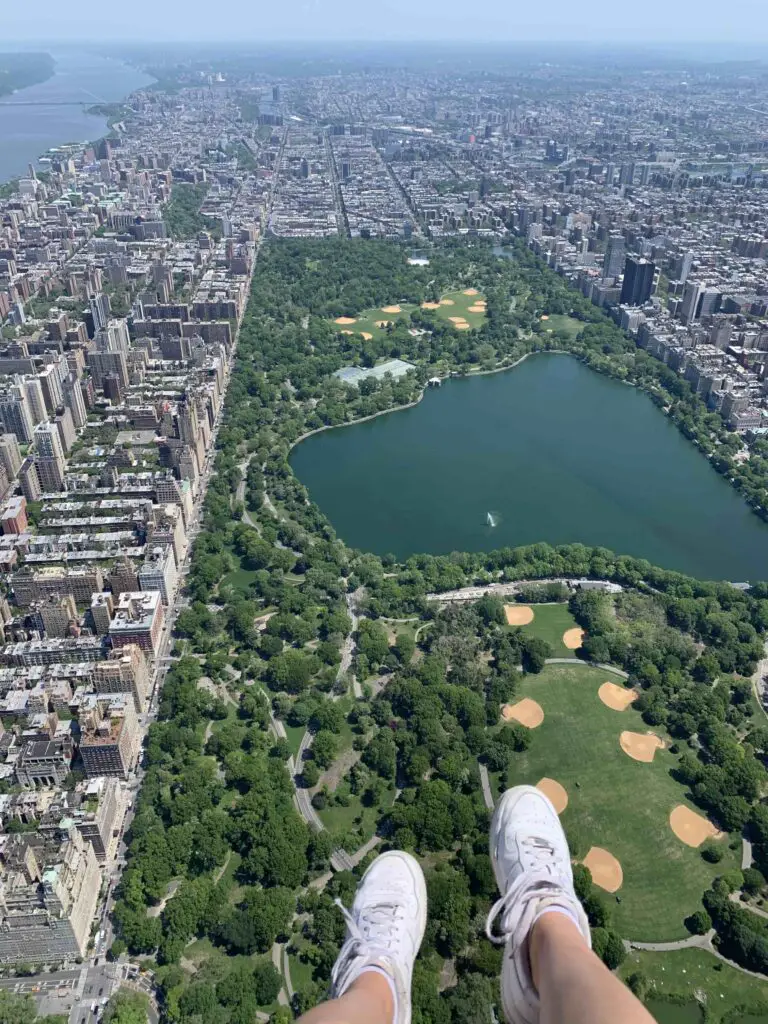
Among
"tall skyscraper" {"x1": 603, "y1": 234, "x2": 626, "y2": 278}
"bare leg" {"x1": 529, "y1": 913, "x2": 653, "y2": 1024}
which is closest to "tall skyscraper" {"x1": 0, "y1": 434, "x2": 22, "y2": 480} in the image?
"bare leg" {"x1": 529, "y1": 913, "x2": 653, "y2": 1024}

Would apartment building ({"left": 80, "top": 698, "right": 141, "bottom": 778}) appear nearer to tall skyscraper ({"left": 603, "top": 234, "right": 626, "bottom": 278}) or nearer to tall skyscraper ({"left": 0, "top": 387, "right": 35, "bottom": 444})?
tall skyscraper ({"left": 0, "top": 387, "right": 35, "bottom": 444})

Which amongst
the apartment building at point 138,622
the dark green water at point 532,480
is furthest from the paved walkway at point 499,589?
the apartment building at point 138,622

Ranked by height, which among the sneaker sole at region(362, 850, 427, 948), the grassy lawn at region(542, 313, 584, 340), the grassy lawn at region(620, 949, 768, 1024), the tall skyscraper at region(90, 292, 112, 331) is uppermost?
the sneaker sole at region(362, 850, 427, 948)

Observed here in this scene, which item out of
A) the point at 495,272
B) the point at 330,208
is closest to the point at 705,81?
the point at 330,208

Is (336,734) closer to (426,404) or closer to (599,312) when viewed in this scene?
(426,404)

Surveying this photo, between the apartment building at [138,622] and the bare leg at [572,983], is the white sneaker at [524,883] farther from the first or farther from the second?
the apartment building at [138,622]

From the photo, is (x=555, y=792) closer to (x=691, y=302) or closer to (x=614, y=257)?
(x=691, y=302)

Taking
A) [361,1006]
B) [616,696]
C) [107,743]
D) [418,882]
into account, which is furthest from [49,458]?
[361,1006]
